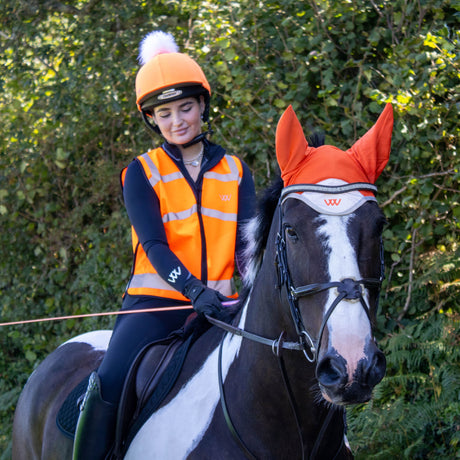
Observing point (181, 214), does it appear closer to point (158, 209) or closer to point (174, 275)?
point (158, 209)

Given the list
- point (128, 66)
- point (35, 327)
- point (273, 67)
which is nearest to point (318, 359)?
point (273, 67)

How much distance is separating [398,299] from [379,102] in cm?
170

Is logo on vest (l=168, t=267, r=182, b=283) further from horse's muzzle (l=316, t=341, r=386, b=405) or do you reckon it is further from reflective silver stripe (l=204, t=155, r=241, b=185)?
horse's muzzle (l=316, t=341, r=386, b=405)

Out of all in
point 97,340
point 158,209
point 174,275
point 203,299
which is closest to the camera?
point 203,299

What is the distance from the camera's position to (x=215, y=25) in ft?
21.1

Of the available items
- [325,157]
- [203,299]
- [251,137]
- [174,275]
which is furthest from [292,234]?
[251,137]

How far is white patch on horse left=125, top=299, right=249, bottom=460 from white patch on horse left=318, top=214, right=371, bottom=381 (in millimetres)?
727

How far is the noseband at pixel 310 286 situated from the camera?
2180 millimetres

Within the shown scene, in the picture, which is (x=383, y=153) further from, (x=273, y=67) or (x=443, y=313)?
(x=273, y=67)

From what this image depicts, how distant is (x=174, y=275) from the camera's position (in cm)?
309

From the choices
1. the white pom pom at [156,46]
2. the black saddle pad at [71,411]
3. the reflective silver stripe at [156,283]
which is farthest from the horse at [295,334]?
the white pom pom at [156,46]

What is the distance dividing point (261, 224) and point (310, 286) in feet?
1.85

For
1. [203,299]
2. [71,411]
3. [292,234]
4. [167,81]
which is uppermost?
[167,81]

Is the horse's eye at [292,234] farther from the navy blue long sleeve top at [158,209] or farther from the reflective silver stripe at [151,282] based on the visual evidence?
the reflective silver stripe at [151,282]
